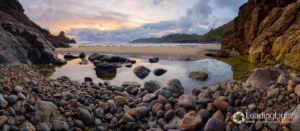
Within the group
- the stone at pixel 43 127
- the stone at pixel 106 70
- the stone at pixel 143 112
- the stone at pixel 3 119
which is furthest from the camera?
the stone at pixel 106 70

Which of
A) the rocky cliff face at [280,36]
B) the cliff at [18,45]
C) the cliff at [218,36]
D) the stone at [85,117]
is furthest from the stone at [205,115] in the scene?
the cliff at [218,36]

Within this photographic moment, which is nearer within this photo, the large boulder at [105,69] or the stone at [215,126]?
the stone at [215,126]

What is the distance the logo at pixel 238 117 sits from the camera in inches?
113

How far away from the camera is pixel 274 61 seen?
31.6 ft

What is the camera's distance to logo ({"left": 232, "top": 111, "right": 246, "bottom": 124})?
2.87 m

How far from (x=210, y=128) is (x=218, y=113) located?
66 cm

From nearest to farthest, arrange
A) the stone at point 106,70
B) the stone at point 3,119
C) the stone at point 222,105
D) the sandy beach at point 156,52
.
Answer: the stone at point 3,119, the stone at point 222,105, the stone at point 106,70, the sandy beach at point 156,52

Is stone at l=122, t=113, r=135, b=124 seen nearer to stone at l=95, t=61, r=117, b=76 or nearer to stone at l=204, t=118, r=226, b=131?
stone at l=204, t=118, r=226, b=131

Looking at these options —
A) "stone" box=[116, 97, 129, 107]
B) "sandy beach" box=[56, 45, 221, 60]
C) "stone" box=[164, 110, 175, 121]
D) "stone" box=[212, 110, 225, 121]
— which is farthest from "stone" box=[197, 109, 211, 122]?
"sandy beach" box=[56, 45, 221, 60]

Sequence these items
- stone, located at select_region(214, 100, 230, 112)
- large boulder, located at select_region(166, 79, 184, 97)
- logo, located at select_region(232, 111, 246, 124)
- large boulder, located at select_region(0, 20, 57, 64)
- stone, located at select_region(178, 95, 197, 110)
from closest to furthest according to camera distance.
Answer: logo, located at select_region(232, 111, 246, 124)
stone, located at select_region(214, 100, 230, 112)
stone, located at select_region(178, 95, 197, 110)
large boulder, located at select_region(166, 79, 184, 97)
large boulder, located at select_region(0, 20, 57, 64)

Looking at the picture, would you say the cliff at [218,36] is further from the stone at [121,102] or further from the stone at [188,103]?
the stone at [121,102]

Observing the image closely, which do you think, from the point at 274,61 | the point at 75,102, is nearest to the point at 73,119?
the point at 75,102

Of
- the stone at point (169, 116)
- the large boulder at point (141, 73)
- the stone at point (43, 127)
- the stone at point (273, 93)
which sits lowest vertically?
the stone at point (169, 116)

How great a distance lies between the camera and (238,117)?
116 inches
